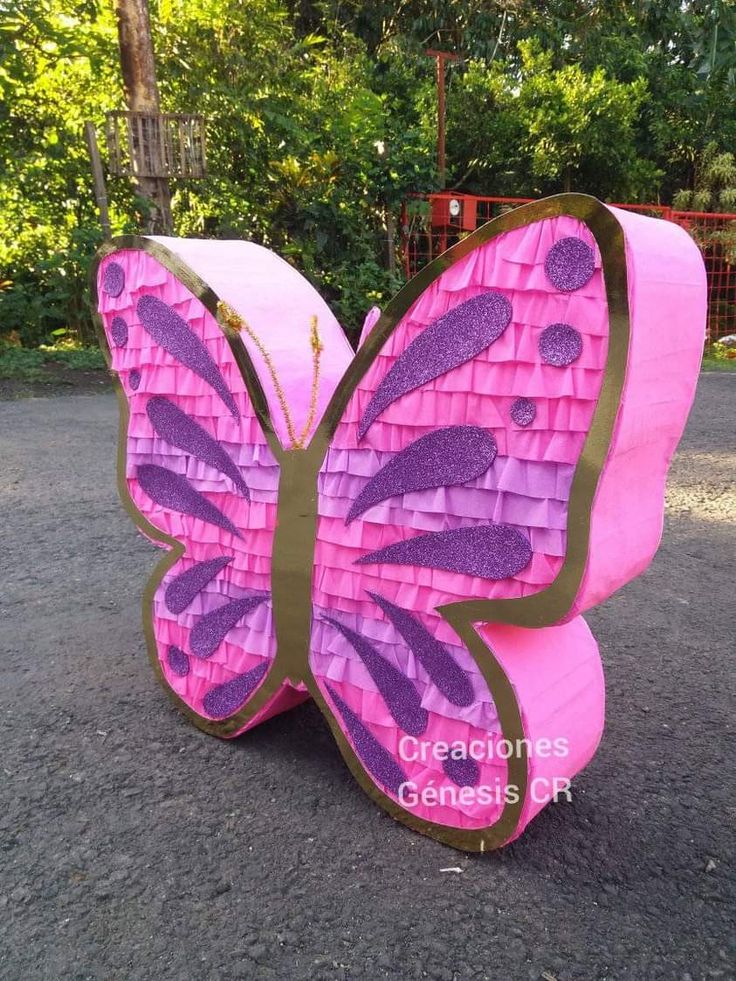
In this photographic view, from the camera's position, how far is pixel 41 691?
2.41 m

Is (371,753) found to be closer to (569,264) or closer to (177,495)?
(177,495)

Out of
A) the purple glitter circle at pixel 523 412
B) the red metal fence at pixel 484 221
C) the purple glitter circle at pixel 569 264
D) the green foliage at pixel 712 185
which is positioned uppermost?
the green foliage at pixel 712 185

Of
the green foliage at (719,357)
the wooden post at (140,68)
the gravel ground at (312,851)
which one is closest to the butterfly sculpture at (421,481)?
the gravel ground at (312,851)

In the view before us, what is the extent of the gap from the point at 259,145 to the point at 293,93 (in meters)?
0.76

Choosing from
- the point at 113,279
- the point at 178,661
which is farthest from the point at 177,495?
the point at 113,279

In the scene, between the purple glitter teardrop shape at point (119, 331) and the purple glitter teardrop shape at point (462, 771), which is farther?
the purple glitter teardrop shape at point (119, 331)

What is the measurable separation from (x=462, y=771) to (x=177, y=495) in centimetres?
100

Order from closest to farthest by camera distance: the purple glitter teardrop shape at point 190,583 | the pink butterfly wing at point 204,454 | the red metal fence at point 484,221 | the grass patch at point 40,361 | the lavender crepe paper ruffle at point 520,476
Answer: the lavender crepe paper ruffle at point 520,476 < the pink butterfly wing at point 204,454 < the purple glitter teardrop shape at point 190,583 < the grass patch at point 40,361 < the red metal fence at point 484,221

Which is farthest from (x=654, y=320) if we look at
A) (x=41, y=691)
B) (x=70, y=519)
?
(x=70, y=519)

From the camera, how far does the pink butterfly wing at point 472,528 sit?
1360mm

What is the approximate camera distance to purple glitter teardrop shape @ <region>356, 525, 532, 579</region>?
146 cm

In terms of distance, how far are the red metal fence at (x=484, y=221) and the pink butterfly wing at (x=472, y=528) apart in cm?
672

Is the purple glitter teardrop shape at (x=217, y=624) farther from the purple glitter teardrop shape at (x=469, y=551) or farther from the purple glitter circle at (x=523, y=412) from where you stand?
the purple glitter circle at (x=523, y=412)

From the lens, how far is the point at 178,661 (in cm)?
216
